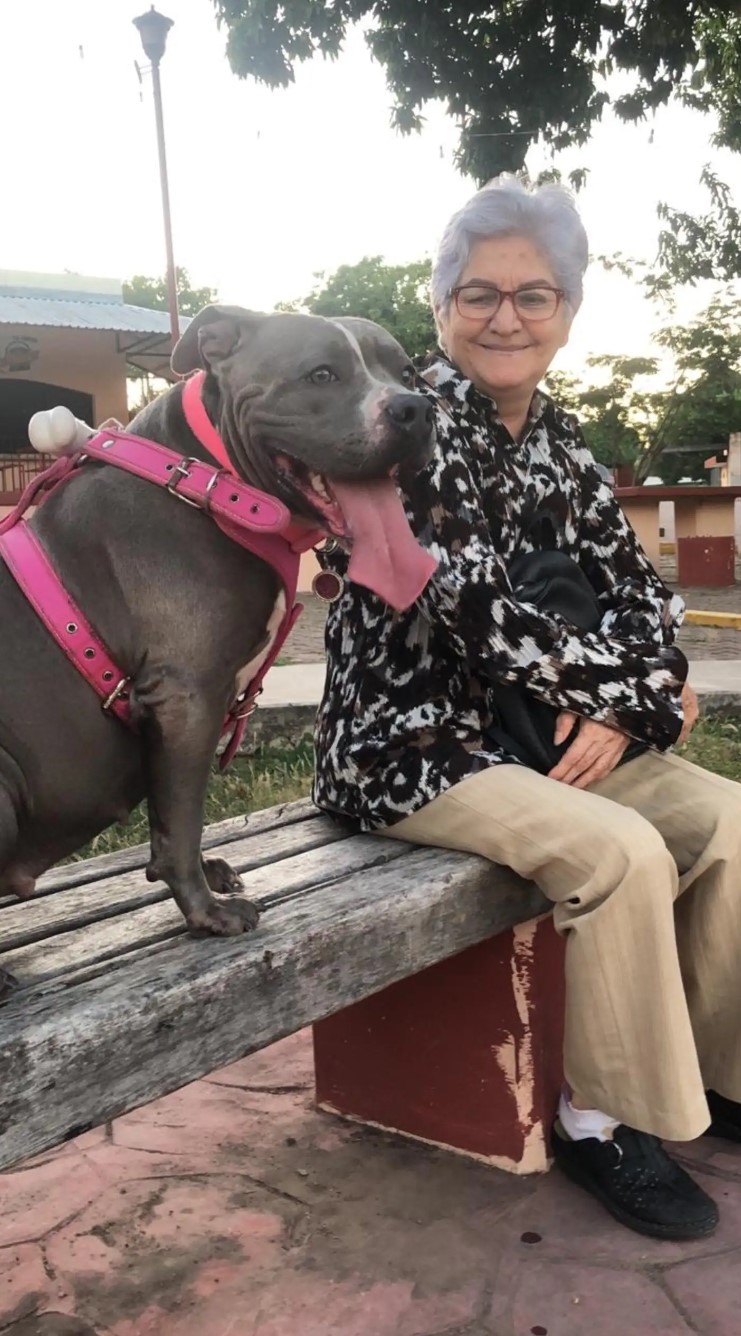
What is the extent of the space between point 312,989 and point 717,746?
3.40 metres

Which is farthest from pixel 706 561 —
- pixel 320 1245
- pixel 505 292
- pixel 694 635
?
pixel 320 1245

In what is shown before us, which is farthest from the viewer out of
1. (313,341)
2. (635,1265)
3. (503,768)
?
(503,768)

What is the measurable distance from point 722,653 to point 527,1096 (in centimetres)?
599

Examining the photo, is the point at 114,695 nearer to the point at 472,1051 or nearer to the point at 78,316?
the point at 472,1051

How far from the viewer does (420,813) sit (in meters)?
2.24

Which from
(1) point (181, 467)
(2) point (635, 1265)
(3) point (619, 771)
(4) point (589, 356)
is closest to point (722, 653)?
(3) point (619, 771)

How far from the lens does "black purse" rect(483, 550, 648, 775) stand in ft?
7.33

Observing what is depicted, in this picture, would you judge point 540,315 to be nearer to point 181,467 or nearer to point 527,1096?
point 181,467

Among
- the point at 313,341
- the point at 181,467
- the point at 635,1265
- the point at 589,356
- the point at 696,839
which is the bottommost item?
the point at 635,1265

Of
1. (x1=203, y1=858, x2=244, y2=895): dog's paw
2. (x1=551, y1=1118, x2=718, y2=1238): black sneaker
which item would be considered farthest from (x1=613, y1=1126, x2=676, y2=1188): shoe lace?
(x1=203, y1=858, x2=244, y2=895): dog's paw

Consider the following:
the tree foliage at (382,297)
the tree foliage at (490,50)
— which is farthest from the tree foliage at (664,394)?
the tree foliage at (490,50)

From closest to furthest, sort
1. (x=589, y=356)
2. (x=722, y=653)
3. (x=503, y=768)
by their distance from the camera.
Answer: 1. (x=503, y=768)
2. (x=722, y=653)
3. (x=589, y=356)

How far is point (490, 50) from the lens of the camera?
6.14 metres

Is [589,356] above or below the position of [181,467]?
above
